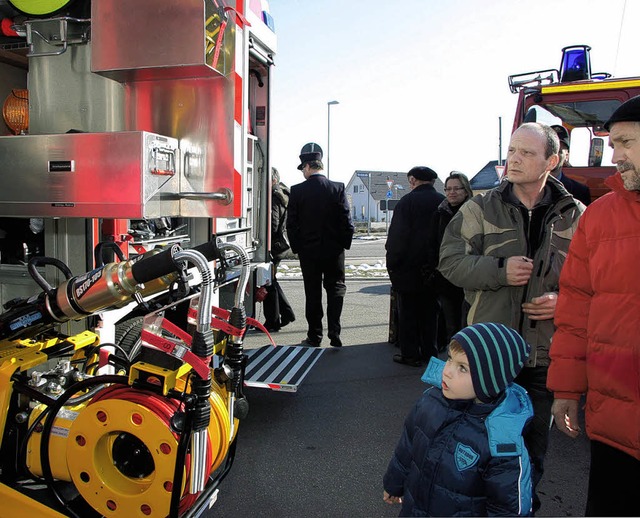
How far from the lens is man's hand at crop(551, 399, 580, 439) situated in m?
2.14

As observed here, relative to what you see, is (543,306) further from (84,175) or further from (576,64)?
(576,64)

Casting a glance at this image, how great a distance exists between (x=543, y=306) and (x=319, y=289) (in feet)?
12.1

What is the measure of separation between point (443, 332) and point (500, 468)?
15.4ft

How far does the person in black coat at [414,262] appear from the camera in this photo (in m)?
5.30

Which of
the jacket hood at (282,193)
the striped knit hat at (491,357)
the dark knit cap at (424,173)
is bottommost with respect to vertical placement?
the striped knit hat at (491,357)

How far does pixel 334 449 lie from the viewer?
361 cm

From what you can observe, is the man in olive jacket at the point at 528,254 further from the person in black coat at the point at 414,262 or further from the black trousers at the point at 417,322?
the black trousers at the point at 417,322

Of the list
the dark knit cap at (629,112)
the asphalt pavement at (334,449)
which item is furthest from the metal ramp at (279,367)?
the dark knit cap at (629,112)

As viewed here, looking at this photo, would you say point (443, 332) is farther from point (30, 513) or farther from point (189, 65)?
point (30, 513)

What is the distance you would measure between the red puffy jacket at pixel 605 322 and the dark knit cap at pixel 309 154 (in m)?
4.13

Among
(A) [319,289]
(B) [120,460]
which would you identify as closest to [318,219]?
(A) [319,289]

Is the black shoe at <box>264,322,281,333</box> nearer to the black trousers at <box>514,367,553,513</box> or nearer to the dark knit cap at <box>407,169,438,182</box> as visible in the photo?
the dark knit cap at <box>407,169,438,182</box>

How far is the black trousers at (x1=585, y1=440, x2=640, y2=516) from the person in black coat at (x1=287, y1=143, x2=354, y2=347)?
156 inches

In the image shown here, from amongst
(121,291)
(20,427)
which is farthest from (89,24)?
(20,427)
